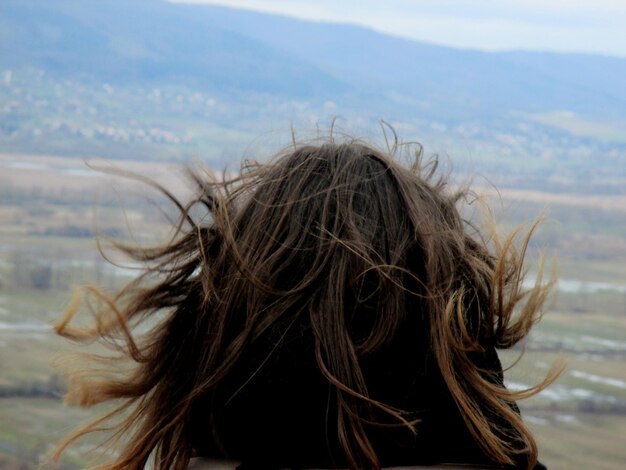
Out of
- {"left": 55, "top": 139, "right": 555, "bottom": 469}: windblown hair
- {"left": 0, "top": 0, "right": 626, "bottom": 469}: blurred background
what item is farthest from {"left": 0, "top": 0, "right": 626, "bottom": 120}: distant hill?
{"left": 55, "top": 139, "right": 555, "bottom": 469}: windblown hair

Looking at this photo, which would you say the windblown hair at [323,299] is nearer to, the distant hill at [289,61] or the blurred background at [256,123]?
the blurred background at [256,123]

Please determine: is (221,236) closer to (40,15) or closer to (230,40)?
(230,40)

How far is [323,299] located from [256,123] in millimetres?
60764

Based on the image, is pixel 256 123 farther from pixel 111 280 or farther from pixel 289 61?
pixel 111 280

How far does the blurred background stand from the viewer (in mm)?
28938

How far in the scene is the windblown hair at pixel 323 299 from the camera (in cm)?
122

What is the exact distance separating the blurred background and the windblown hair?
18139mm

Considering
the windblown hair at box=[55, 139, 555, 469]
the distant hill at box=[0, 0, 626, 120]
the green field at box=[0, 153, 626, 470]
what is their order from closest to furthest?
the windblown hair at box=[55, 139, 555, 469] → the green field at box=[0, 153, 626, 470] → the distant hill at box=[0, 0, 626, 120]

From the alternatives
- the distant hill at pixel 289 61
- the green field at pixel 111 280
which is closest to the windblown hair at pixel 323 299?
the green field at pixel 111 280

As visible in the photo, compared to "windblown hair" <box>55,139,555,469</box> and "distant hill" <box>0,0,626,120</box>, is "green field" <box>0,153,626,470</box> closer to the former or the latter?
"windblown hair" <box>55,139,555,469</box>

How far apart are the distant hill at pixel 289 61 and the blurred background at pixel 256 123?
9.1 inches

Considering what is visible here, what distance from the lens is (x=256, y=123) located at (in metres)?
61.5

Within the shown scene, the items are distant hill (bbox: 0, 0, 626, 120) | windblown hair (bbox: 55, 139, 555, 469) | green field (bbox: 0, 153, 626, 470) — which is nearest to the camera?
windblown hair (bbox: 55, 139, 555, 469)

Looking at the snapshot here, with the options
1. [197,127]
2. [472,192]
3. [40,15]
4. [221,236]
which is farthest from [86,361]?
[40,15]
